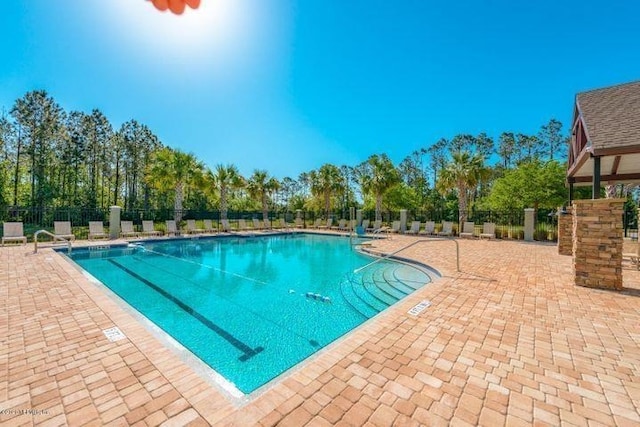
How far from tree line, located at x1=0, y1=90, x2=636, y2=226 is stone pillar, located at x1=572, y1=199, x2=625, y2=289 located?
11.8m

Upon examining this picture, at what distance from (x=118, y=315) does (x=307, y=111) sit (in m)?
15.9

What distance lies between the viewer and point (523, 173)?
19.4 meters

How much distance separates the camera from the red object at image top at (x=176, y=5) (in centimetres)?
207

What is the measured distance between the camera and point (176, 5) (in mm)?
2139

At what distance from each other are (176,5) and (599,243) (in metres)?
7.68

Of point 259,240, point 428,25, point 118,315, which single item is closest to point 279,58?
point 428,25

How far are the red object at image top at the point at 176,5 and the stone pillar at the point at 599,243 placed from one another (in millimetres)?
7245

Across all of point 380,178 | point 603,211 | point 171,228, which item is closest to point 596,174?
point 603,211

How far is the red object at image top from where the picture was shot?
207cm

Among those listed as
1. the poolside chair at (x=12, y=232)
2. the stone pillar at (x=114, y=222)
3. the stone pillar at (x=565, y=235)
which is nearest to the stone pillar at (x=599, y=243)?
the stone pillar at (x=565, y=235)

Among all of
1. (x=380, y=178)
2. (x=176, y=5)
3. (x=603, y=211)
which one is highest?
(x=380, y=178)

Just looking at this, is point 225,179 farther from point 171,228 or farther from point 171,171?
point 171,228

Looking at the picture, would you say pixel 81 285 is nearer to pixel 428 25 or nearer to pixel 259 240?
pixel 259 240

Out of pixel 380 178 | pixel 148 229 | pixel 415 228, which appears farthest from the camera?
pixel 380 178
